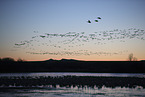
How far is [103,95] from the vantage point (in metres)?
27.6

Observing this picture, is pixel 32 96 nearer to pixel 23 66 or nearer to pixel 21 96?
pixel 21 96

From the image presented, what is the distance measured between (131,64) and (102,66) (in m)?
21.6

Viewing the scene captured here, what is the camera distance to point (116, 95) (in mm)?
27922

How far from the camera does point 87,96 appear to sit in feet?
88.4

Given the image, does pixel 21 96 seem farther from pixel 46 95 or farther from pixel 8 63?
pixel 8 63

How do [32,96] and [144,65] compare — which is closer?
[32,96]

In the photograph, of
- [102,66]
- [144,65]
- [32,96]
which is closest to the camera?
[32,96]

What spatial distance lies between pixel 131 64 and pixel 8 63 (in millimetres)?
91750

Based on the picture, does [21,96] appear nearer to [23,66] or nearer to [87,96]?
[87,96]

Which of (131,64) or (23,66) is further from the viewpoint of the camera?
(23,66)

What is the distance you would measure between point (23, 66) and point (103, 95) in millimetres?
139858

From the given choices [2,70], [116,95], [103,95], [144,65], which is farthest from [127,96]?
[2,70]

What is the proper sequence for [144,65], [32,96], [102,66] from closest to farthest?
[32,96], [144,65], [102,66]

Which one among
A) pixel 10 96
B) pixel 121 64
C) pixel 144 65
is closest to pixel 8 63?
pixel 121 64
